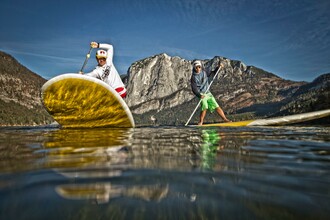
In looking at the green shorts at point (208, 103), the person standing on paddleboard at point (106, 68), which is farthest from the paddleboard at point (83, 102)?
the green shorts at point (208, 103)

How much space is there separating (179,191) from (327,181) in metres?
1.04

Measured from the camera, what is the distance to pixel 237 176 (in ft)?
5.68

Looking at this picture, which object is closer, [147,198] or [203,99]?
[147,198]

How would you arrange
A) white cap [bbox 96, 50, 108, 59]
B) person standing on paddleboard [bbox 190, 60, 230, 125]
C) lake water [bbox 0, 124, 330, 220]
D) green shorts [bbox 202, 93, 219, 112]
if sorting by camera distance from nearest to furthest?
lake water [bbox 0, 124, 330, 220]
white cap [bbox 96, 50, 108, 59]
green shorts [bbox 202, 93, 219, 112]
person standing on paddleboard [bbox 190, 60, 230, 125]

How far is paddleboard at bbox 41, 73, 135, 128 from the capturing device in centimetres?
820

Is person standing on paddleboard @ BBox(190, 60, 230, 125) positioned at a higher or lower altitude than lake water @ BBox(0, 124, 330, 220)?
higher

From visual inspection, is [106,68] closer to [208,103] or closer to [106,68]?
[106,68]

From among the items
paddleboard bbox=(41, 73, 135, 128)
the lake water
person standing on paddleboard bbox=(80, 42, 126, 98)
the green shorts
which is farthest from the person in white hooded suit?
the lake water

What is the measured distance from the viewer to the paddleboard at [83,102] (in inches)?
323

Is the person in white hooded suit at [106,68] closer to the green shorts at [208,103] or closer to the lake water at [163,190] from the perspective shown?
the green shorts at [208,103]

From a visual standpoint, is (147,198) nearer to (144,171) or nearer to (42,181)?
(144,171)

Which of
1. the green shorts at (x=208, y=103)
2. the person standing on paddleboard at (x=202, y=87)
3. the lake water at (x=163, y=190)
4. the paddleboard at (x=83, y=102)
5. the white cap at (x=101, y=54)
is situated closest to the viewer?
the lake water at (x=163, y=190)

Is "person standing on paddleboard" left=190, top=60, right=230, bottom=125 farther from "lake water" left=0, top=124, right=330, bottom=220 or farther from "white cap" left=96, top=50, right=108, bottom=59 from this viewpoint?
"lake water" left=0, top=124, right=330, bottom=220

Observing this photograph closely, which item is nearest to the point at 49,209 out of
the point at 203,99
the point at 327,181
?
the point at 327,181
